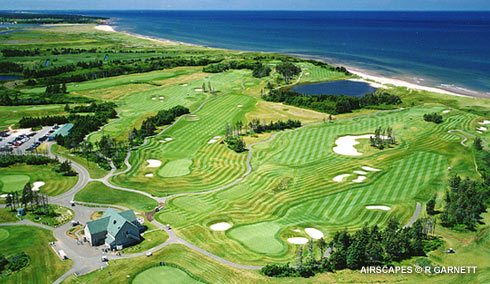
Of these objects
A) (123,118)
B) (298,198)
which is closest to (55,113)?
(123,118)

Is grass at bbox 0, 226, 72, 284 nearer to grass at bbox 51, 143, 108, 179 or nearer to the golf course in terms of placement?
the golf course

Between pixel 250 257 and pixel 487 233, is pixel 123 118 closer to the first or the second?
pixel 250 257

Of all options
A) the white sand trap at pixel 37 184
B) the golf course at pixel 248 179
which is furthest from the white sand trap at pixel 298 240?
the white sand trap at pixel 37 184

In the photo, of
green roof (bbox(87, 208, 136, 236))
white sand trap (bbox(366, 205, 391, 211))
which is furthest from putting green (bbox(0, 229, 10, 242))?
white sand trap (bbox(366, 205, 391, 211))

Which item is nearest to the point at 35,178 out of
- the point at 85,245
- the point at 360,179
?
the point at 85,245

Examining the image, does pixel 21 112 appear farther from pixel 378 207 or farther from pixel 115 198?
pixel 378 207
